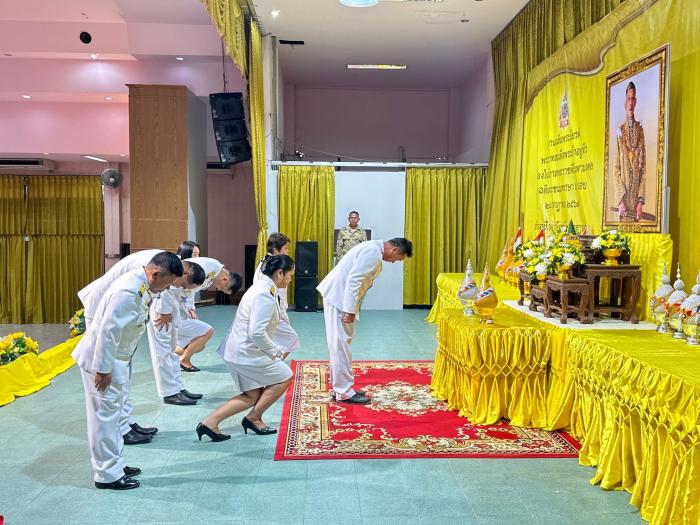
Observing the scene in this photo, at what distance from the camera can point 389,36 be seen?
30.0 ft

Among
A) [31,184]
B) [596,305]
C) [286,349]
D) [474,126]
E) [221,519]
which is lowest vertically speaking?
[221,519]

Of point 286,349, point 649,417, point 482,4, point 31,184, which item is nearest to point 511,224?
point 482,4

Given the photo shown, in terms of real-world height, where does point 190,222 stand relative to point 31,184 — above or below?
below

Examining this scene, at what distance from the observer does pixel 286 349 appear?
432cm

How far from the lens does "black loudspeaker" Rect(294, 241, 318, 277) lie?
938 cm

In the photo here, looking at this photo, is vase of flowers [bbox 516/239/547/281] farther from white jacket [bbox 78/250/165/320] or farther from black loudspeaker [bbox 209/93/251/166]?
black loudspeaker [bbox 209/93/251/166]

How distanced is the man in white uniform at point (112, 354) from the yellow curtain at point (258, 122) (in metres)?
5.98

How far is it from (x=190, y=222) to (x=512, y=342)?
6895 mm

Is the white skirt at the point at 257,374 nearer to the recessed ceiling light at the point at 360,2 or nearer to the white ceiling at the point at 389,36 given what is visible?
the recessed ceiling light at the point at 360,2

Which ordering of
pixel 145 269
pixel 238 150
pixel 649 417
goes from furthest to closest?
pixel 238 150
pixel 145 269
pixel 649 417

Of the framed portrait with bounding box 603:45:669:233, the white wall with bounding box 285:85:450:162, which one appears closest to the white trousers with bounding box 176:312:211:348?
the framed portrait with bounding box 603:45:669:233

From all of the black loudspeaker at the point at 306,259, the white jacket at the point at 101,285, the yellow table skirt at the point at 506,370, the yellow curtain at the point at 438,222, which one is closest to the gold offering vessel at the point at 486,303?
the yellow table skirt at the point at 506,370

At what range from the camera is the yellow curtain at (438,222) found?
9.93 metres

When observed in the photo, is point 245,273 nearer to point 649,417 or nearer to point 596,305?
point 596,305
